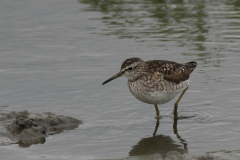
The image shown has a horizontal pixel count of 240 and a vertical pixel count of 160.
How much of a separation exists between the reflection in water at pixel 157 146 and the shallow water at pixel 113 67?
4cm

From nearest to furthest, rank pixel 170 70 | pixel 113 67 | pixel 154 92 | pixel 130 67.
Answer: pixel 154 92
pixel 130 67
pixel 170 70
pixel 113 67

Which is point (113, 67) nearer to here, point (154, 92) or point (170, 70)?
point (170, 70)

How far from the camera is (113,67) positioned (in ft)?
43.1

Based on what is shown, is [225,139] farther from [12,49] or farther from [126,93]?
[12,49]

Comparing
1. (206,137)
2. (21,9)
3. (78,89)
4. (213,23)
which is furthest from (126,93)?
(21,9)

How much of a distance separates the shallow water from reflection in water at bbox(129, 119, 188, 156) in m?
0.04

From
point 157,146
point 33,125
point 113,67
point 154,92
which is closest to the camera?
point 157,146

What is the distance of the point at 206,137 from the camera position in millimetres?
8805

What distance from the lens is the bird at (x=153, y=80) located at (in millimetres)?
9609

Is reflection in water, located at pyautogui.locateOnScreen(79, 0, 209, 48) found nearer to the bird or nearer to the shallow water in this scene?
the shallow water

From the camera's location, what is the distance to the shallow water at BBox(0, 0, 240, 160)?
880 centimetres

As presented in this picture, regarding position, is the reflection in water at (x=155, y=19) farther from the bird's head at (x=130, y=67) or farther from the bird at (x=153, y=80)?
the bird's head at (x=130, y=67)

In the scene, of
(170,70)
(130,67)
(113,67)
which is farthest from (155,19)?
(130,67)

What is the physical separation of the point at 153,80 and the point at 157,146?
1.61m
